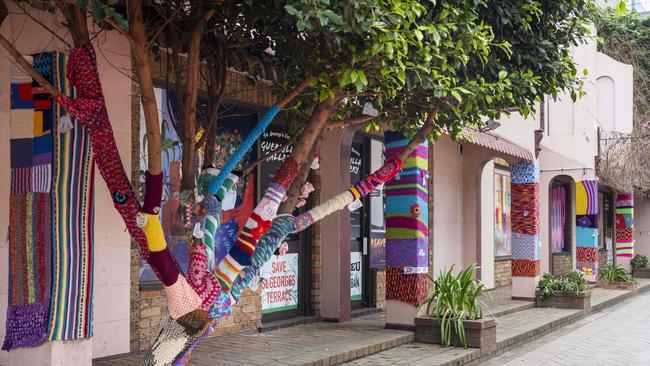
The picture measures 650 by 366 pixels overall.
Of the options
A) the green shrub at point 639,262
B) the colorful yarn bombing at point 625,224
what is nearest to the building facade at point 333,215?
the colorful yarn bombing at point 625,224

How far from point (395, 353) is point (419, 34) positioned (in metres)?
4.91

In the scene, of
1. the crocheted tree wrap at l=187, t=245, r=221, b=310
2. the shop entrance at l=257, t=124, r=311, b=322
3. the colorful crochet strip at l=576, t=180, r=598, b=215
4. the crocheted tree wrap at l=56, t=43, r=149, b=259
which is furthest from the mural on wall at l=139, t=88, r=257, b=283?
the colorful crochet strip at l=576, t=180, r=598, b=215

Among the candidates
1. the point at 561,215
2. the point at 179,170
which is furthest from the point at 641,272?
the point at 179,170

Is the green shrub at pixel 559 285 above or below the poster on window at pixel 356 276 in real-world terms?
below

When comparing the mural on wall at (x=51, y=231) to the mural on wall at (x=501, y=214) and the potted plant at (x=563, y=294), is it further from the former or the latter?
the mural on wall at (x=501, y=214)

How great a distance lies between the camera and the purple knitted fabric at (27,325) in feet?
19.3

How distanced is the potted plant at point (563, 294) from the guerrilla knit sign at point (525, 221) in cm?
35

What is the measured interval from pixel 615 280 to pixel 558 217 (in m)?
3.66

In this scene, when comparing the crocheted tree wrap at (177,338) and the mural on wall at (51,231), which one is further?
the mural on wall at (51,231)

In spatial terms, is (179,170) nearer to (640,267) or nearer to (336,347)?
(336,347)

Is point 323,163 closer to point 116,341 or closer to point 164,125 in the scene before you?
point 164,125

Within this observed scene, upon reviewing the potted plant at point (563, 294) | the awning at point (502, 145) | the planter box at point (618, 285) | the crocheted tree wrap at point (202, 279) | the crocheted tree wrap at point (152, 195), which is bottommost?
the planter box at point (618, 285)

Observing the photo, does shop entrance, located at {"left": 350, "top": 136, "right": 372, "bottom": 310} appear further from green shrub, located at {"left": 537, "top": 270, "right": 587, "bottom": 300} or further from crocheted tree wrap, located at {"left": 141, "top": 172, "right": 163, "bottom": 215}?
crocheted tree wrap, located at {"left": 141, "top": 172, "right": 163, "bottom": 215}

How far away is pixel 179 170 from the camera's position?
873 centimetres
